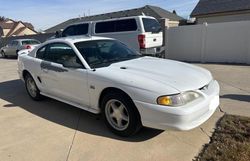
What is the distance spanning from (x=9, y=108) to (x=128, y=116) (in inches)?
128

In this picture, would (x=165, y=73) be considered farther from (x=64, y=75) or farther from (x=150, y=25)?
(x=150, y=25)

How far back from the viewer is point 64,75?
15.1 feet

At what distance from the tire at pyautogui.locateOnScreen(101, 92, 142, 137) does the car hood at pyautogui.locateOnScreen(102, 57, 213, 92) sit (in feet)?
1.15

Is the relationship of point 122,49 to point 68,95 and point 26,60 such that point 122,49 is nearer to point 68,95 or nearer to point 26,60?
point 68,95

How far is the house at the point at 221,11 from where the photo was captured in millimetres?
19781

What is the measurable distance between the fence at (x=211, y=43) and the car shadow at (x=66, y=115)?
319 inches

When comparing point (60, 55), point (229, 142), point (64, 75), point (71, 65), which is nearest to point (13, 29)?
point (60, 55)

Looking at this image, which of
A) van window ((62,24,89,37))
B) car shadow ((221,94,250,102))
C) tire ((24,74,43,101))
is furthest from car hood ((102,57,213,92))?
van window ((62,24,89,37))

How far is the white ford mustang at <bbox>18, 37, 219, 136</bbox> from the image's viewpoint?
11.0ft

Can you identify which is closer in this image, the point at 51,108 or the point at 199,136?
the point at 199,136

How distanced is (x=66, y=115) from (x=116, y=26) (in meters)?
6.49

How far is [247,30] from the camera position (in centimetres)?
1045

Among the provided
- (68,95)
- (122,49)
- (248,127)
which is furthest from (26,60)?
(248,127)

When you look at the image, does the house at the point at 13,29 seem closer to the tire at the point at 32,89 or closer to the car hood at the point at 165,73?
the tire at the point at 32,89
